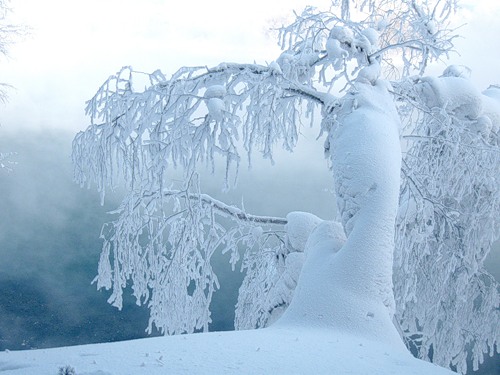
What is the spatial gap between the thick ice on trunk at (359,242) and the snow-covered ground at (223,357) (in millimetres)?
381

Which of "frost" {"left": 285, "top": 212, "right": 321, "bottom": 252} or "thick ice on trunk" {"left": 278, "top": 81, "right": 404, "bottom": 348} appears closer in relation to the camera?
"thick ice on trunk" {"left": 278, "top": 81, "right": 404, "bottom": 348}

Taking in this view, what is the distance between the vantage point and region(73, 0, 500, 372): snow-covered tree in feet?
10.8

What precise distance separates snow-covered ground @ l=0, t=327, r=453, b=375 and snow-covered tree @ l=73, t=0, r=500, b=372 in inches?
18.7

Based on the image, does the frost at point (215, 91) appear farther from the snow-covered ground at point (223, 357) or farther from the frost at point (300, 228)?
the snow-covered ground at point (223, 357)

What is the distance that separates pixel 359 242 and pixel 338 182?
0.49m

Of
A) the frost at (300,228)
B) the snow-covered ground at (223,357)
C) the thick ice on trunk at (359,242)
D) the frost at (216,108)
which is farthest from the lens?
the frost at (300,228)

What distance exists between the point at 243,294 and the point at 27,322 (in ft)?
57.0

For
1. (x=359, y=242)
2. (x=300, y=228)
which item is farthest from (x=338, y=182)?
(x=300, y=228)

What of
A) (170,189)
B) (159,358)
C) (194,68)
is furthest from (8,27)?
(159,358)

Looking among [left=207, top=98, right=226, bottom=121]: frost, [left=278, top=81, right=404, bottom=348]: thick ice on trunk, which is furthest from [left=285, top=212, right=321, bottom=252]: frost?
[left=207, top=98, right=226, bottom=121]: frost

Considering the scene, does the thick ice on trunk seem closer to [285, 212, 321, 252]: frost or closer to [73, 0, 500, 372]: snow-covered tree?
[73, 0, 500, 372]: snow-covered tree

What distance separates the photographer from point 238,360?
206 cm

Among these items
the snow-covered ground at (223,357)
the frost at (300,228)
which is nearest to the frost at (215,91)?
the frost at (300,228)

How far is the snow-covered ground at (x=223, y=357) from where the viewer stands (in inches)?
76.9
